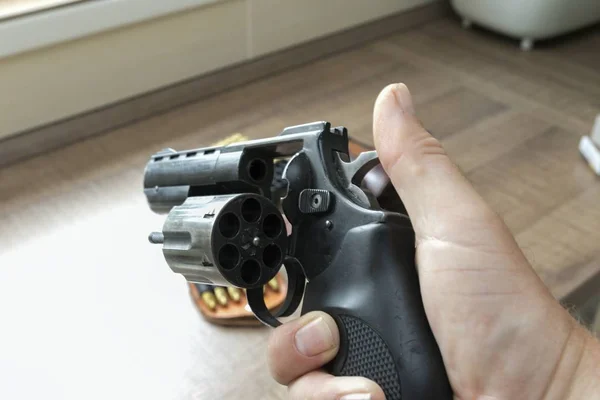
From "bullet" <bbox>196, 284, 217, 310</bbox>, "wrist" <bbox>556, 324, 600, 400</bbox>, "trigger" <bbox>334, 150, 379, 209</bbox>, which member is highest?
"trigger" <bbox>334, 150, 379, 209</bbox>

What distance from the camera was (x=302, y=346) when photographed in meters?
0.62

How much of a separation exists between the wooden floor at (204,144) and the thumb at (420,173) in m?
0.31

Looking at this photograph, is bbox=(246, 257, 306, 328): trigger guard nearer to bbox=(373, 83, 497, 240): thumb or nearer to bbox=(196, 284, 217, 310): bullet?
bbox=(373, 83, 497, 240): thumb

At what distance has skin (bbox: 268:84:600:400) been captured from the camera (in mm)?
607

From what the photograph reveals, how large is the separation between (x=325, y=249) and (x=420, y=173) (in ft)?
0.40

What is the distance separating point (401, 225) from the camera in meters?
0.58

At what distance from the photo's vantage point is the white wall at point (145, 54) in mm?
1131

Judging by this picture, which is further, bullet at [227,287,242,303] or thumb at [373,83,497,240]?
bullet at [227,287,242,303]

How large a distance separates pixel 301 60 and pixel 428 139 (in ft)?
3.07

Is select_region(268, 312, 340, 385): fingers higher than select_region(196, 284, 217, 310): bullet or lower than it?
higher

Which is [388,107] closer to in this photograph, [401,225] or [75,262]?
[401,225]

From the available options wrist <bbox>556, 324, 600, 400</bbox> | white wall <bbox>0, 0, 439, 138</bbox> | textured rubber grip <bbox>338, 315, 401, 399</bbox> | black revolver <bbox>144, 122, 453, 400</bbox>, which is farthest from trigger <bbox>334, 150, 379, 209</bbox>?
white wall <bbox>0, 0, 439, 138</bbox>

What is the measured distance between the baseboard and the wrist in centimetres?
93

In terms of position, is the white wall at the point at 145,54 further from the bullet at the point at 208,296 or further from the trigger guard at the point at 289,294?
the trigger guard at the point at 289,294
